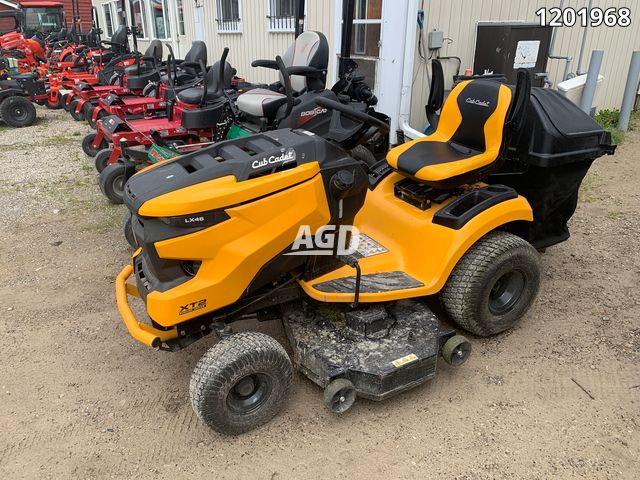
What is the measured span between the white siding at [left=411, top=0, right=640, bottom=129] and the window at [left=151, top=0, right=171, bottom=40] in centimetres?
913

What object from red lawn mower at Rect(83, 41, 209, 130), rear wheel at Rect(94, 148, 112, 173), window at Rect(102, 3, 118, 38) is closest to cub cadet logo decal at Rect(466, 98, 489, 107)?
red lawn mower at Rect(83, 41, 209, 130)

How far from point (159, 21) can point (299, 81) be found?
1075 cm

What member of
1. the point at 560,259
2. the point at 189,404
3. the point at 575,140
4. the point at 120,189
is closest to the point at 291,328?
the point at 189,404

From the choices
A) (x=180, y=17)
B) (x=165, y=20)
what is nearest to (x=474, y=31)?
(x=180, y=17)

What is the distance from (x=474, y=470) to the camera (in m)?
2.05

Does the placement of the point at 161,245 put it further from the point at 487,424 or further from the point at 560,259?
the point at 560,259

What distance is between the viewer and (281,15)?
8219 mm

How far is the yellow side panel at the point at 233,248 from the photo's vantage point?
2037mm

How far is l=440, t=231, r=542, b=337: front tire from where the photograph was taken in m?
2.59

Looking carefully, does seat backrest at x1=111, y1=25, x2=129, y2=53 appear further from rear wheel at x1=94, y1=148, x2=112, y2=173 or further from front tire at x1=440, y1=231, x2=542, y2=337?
front tire at x1=440, y1=231, x2=542, y2=337

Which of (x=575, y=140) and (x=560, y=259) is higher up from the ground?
(x=575, y=140)

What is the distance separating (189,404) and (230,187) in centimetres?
105

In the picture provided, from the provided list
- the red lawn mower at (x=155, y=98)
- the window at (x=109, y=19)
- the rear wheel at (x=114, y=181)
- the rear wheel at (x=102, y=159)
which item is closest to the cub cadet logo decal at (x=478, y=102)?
the rear wheel at (x=114, y=181)

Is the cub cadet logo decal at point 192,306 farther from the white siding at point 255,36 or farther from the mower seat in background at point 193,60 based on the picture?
the mower seat in background at point 193,60
